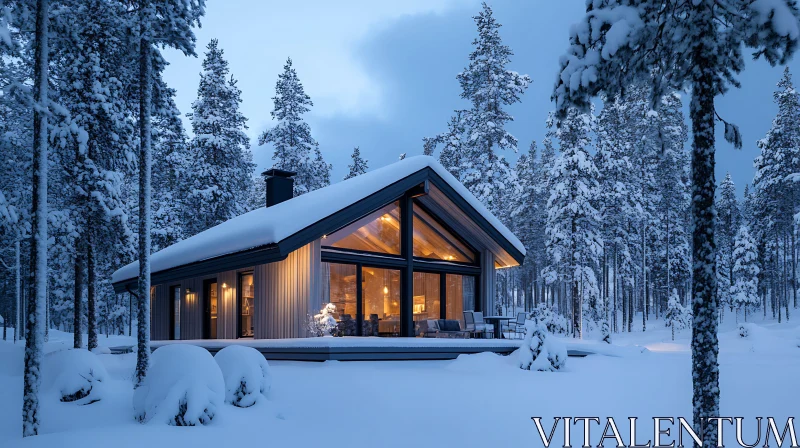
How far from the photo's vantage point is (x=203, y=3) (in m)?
11.6

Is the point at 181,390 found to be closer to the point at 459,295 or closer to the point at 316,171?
the point at 459,295

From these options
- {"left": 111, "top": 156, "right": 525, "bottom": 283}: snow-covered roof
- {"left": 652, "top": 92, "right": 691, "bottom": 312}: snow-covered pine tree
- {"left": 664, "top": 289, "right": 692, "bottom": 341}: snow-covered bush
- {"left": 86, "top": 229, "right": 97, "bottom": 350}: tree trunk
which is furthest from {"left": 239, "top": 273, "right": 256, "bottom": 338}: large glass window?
{"left": 652, "top": 92, "right": 691, "bottom": 312}: snow-covered pine tree

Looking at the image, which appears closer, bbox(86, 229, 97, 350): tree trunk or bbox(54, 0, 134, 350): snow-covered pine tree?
bbox(54, 0, 134, 350): snow-covered pine tree

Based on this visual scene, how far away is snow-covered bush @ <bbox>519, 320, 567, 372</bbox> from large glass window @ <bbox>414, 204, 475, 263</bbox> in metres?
5.31

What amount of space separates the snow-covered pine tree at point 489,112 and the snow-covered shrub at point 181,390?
71.7 ft

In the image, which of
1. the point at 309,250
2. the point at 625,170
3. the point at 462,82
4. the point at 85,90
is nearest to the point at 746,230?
the point at 625,170

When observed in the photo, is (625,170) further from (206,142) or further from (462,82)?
(206,142)

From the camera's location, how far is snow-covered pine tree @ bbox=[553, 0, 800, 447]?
660 cm

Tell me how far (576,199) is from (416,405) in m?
19.8

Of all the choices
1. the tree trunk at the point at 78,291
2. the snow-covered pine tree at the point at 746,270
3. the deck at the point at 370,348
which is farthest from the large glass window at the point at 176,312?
the snow-covered pine tree at the point at 746,270

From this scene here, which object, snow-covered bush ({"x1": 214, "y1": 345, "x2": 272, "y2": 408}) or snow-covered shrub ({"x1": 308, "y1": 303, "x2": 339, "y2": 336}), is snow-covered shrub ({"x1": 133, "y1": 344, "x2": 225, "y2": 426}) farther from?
snow-covered shrub ({"x1": 308, "y1": 303, "x2": 339, "y2": 336})

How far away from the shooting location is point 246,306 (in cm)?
1623

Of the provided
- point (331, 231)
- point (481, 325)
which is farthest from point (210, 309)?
point (481, 325)

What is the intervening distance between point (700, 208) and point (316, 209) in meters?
8.57
